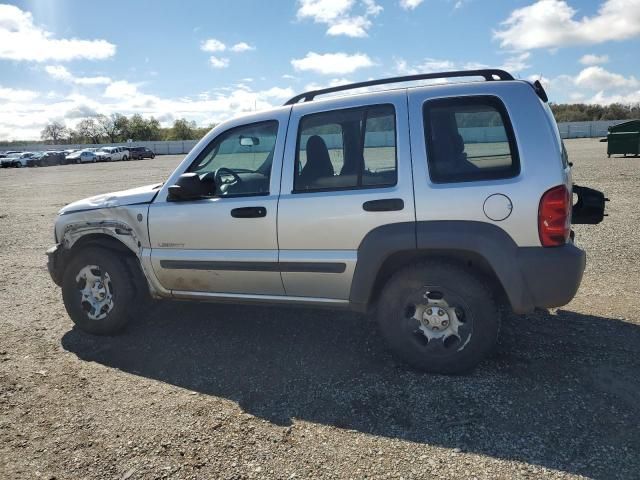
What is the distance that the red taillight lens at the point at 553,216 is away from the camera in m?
2.98

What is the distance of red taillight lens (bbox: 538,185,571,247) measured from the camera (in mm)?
2982

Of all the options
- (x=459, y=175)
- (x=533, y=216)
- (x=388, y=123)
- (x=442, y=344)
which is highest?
(x=388, y=123)

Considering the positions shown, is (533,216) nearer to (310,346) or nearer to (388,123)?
(388,123)

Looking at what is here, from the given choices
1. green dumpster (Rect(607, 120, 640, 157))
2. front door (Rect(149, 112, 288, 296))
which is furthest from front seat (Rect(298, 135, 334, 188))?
green dumpster (Rect(607, 120, 640, 157))

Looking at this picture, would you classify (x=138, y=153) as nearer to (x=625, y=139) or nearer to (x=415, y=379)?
(x=625, y=139)

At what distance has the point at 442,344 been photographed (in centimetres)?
337

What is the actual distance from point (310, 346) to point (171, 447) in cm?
149

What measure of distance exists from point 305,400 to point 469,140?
2083 millimetres

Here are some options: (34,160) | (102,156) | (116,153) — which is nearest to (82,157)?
(102,156)

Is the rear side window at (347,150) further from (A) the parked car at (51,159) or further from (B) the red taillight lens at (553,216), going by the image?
(A) the parked car at (51,159)

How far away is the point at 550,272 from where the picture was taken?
3027 mm

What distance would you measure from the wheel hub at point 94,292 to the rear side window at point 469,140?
302cm

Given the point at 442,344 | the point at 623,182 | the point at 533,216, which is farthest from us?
the point at 623,182

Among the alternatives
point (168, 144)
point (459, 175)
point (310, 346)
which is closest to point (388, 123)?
point (459, 175)
